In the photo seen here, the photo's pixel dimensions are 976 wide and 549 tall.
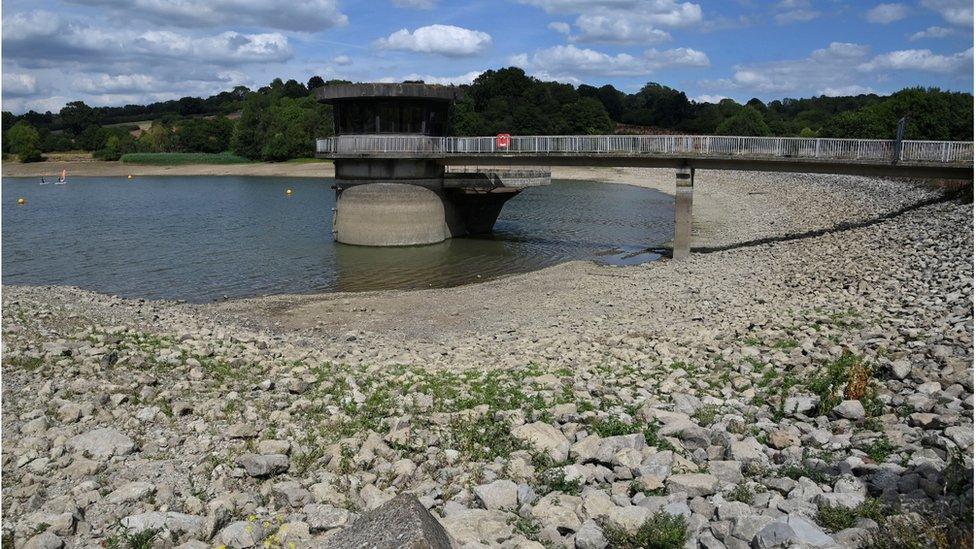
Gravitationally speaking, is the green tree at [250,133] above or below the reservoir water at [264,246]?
above

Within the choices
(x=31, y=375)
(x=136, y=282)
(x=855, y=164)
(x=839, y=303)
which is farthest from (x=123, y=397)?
(x=855, y=164)

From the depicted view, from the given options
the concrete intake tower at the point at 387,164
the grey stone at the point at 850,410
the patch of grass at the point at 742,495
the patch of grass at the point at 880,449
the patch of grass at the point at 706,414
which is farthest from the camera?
the concrete intake tower at the point at 387,164

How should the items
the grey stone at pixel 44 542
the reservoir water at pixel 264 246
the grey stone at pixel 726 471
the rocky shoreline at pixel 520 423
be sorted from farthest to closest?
the reservoir water at pixel 264 246
the grey stone at pixel 726 471
the rocky shoreline at pixel 520 423
the grey stone at pixel 44 542

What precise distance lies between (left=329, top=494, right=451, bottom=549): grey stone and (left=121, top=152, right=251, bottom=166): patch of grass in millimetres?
129079

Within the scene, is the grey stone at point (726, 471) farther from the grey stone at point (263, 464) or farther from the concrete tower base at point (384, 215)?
the concrete tower base at point (384, 215)

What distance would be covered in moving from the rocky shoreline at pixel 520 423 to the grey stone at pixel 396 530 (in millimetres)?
1063

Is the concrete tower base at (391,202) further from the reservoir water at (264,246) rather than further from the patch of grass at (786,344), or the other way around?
the patch of grass at (786,344)

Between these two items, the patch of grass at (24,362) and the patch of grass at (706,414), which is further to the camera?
the patch of grass at (24,362)

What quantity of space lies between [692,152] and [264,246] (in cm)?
2170

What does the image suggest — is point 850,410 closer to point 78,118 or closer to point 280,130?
point 280,130

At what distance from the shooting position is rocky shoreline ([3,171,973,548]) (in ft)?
27.0

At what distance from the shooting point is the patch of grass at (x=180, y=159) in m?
130

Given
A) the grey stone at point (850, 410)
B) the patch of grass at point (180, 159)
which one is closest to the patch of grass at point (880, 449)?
the grey stone at point (850, 410)

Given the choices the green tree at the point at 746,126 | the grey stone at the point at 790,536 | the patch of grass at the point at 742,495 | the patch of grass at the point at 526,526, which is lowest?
the patch of grass at the point at 526,526
